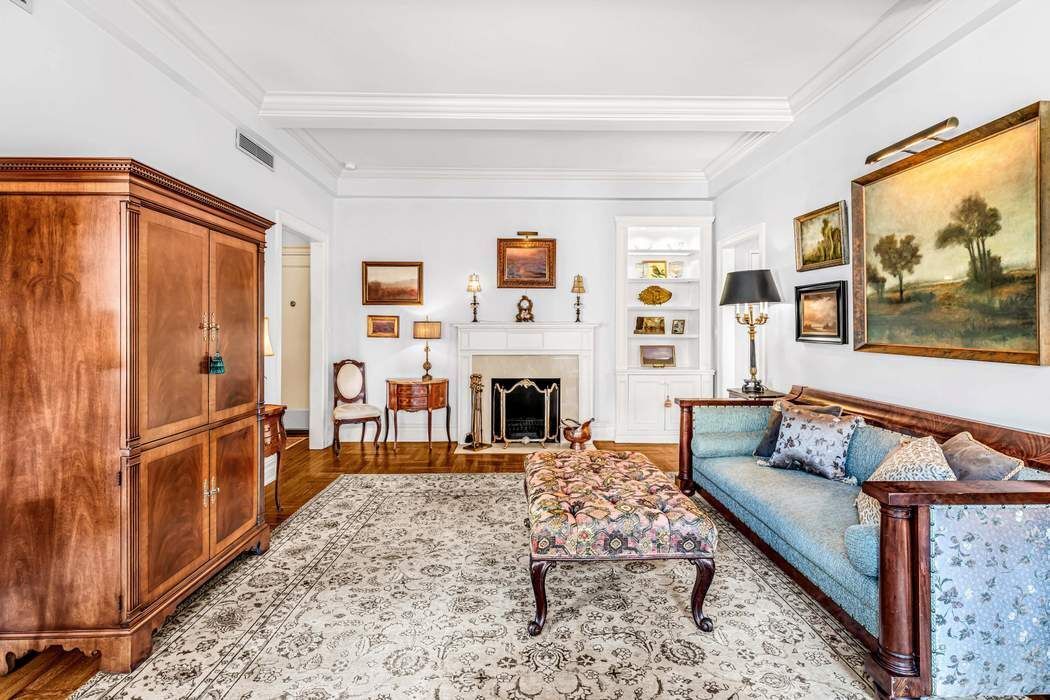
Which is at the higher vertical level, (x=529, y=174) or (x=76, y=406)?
(x=529, y=174)

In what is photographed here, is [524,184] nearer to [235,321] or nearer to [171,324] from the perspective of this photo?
[235,321]

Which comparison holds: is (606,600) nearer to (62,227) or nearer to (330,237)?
(62,227)

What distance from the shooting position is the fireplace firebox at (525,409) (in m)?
5.54

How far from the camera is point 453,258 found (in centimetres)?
561

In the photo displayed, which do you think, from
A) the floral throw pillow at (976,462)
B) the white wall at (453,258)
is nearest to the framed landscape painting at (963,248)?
the floral throw pillow at (976,462)

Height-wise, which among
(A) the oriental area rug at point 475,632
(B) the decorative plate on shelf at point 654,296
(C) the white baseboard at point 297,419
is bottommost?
(A) the oriental area rug at point 475,632

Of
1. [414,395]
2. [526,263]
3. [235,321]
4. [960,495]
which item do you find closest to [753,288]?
[960,495]

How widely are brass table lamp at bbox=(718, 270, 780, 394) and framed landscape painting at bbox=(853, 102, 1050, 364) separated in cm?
76

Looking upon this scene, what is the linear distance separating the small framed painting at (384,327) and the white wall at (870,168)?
12.9ft

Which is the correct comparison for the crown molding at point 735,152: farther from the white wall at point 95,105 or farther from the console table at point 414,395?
the white wall at point 95,105

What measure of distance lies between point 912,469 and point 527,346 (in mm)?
3889

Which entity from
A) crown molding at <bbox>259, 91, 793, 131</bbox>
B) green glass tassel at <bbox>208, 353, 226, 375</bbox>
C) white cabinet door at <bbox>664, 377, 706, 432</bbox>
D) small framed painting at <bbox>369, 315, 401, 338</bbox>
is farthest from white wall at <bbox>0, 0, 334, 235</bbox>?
white cabinet door at <bbox>664, 377, 706, 432</bbox>

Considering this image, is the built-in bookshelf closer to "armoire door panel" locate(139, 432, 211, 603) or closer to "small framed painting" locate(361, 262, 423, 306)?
"small framed painting" locate(361, 262, 423, 306)

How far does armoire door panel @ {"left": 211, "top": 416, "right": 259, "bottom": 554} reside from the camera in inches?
95.0
